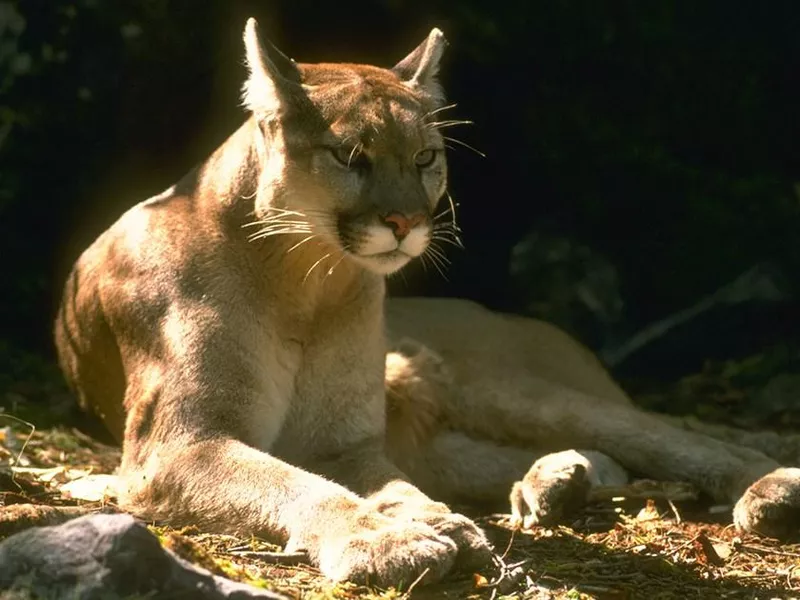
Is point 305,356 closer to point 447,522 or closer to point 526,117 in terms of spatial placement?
point 447,522

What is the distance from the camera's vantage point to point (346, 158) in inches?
158

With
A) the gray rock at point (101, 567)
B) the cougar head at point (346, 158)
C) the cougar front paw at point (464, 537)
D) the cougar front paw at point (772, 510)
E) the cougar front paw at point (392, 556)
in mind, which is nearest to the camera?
the gray rock at point (101, 567)

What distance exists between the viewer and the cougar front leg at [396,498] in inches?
137

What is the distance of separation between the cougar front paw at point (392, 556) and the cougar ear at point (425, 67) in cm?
167

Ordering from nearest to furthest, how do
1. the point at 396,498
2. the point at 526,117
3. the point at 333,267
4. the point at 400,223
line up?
the point at 396,498 → the point at 400,223 → the point at 333,267 → the point at 526,117

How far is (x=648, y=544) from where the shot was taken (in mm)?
4039

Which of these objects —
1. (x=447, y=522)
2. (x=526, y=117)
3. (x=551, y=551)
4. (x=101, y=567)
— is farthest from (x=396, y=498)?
(x=526, y=117)

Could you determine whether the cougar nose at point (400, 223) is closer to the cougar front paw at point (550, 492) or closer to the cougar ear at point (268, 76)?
the cougar ear at point (268, 76)

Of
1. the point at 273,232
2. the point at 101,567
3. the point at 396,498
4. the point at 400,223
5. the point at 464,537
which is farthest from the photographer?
the point at 273,232

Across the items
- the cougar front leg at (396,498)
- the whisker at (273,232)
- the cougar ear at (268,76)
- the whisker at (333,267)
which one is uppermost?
the cougar ear at (268,76)

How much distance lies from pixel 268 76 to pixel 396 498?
1351mm

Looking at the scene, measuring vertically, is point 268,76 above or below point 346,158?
above

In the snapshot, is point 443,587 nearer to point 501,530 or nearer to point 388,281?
point 501,530

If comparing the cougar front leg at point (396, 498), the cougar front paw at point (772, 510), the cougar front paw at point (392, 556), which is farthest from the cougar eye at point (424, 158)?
the cougar front paw at point (772, 510)
